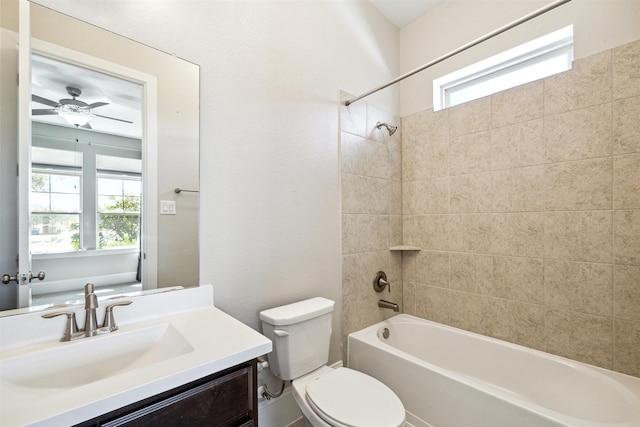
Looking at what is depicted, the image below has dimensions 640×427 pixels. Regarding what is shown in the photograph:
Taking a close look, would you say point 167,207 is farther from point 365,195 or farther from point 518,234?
point 518,234

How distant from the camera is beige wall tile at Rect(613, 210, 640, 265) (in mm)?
1389

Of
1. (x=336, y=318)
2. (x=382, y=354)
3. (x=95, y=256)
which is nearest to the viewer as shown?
(x=95, y=256)

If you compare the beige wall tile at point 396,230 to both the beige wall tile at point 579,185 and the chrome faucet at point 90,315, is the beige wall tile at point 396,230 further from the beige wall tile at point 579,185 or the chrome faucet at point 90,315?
the chrome faucet at point 90,315

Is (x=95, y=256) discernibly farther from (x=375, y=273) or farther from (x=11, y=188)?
(x=375, y=273)

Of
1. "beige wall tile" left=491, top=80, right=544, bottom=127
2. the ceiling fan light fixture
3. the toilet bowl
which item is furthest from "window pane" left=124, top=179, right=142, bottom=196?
"beige wall tile" left=491, top=80, right=544, bottom=127

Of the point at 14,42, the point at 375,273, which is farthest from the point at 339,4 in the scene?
the point at 375,273

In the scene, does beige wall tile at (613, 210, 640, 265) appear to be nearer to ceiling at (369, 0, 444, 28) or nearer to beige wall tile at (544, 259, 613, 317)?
beige wall tile at (544, 259, 613, 317)

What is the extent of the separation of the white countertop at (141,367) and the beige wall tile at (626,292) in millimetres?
1780

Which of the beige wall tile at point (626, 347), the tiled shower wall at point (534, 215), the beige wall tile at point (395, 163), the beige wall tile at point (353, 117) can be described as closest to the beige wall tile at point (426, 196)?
the tiled shower wall at point (534, 215)

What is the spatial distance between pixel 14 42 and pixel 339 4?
5.72 feet

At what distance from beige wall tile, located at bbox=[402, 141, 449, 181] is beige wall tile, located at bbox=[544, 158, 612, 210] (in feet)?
2.07

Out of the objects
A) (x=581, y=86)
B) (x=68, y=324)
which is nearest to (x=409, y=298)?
(x=581, y=86)

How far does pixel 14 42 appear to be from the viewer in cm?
92

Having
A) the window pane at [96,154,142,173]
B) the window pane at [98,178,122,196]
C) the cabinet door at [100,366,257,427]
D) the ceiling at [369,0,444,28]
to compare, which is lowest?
the cabinet door at [100,366,257,427]
